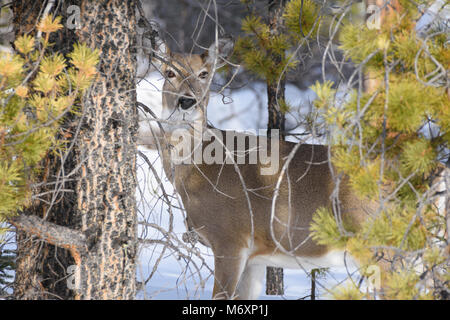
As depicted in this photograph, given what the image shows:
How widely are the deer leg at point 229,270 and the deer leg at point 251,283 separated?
1.20 feet

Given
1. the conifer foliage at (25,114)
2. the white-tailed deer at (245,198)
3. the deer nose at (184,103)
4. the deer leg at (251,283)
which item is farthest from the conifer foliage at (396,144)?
the deer leg at (251,283)

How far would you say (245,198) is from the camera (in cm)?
489

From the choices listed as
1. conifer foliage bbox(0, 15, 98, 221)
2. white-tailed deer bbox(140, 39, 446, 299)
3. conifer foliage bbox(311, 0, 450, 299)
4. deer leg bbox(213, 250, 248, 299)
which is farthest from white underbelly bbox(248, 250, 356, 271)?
conifer foliage bbox(0, 15, 98, 221)

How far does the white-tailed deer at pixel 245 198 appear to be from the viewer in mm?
4691

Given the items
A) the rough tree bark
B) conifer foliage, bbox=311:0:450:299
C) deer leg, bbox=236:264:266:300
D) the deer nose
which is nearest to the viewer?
conifer foliage, bbox=311:0:450:299

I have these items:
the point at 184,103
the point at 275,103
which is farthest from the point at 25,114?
the point at 275,103

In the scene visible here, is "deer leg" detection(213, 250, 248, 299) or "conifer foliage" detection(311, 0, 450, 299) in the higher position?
"conifer foliage" detection(311, 0, 450, 299)

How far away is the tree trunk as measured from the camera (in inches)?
225

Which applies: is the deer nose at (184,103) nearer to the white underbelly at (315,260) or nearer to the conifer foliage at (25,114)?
the white underbelly at (315,260)

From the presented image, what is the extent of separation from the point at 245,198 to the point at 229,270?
2.14 feet

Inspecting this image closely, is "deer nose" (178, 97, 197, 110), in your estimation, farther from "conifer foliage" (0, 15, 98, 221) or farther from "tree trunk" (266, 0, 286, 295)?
"conifer foliage" (0, 15, 98, 221)

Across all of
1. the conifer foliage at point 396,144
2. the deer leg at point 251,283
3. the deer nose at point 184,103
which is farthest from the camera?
the deer leg at point 251,283
